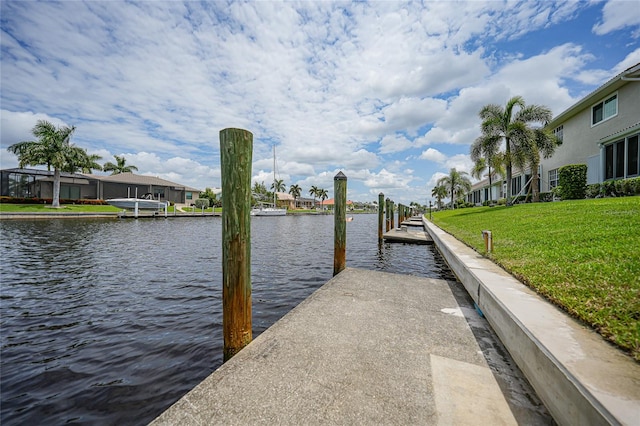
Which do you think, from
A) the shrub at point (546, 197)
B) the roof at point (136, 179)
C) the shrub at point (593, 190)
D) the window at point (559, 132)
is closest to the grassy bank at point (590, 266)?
the shrub at point (593, 190)

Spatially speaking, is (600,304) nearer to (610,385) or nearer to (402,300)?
(610,385)

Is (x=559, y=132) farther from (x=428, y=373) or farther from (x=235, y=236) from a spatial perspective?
(x=235, y=236)

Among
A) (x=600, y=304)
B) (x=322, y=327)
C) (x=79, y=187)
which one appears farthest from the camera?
(x=79, y=187)

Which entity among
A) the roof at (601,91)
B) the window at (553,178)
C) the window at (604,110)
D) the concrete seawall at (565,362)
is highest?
the roof at (601,91)

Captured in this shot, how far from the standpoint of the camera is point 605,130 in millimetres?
17141

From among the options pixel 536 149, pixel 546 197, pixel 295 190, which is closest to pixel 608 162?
pixel 536 149

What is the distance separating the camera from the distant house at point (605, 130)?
1455cm

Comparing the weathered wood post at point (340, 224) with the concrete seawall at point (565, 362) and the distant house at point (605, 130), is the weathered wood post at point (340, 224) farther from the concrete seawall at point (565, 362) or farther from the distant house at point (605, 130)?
the distant house at point (605, 130)

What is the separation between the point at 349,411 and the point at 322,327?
1696 mm

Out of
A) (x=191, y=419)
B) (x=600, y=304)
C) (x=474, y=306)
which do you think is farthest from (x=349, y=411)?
(x=474, y=306)

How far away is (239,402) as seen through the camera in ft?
8.36

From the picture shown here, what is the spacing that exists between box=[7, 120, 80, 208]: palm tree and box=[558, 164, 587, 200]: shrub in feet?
168

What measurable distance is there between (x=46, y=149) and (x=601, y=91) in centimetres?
5452

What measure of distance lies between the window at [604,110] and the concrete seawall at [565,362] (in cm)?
2035
